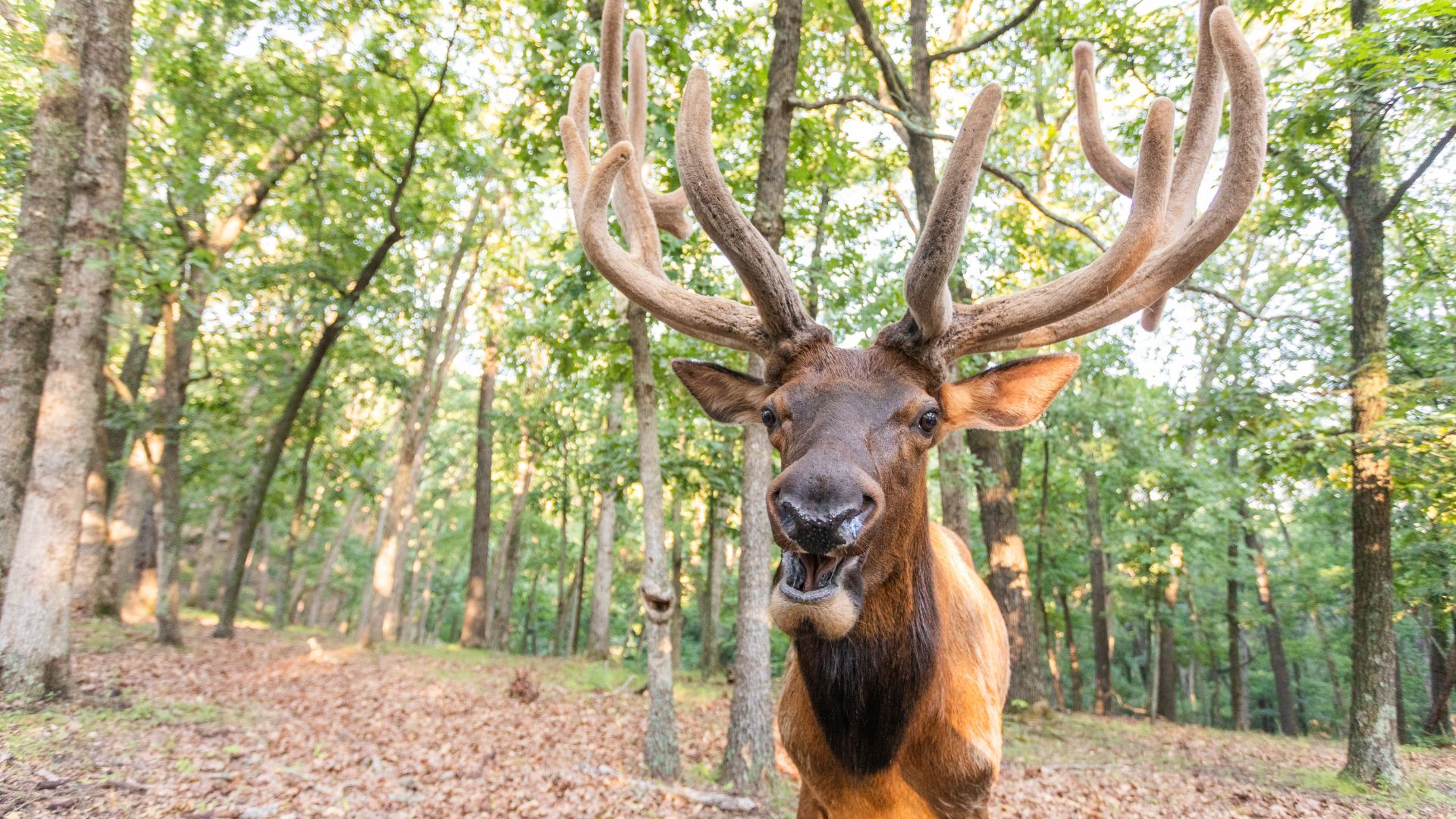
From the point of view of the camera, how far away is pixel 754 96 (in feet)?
32.6

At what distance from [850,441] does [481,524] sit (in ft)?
69.3

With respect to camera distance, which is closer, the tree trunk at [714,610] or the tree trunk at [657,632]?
the tree trunk at [657,632]

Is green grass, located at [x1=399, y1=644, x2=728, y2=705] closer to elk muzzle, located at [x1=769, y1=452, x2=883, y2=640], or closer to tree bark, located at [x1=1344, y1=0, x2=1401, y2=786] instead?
tree bark, located at [x1=1344, y1=0, x2=1401, y2=786]

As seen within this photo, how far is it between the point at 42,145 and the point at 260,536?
1104 inches

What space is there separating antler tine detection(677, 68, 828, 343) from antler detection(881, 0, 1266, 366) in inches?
16.4

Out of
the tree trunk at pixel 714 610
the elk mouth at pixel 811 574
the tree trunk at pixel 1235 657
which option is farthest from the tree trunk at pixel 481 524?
the tree trunk at pixel 1235 657

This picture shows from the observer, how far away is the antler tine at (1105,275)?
10.6 ft

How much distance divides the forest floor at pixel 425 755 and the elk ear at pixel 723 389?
473cm

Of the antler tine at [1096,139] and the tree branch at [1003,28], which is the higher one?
the tree branch at [1003,28]

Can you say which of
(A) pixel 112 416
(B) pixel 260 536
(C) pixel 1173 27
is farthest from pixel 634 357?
(B) pixel 260 536

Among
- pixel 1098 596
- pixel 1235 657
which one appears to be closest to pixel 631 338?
pixel 1098 596

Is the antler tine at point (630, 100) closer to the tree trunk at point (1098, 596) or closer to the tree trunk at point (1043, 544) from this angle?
the tree trunk at point (1043, 544)

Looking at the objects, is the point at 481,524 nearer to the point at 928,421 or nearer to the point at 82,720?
the point at 82,720

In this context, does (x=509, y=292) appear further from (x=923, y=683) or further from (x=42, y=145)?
(x=923, y=683)
